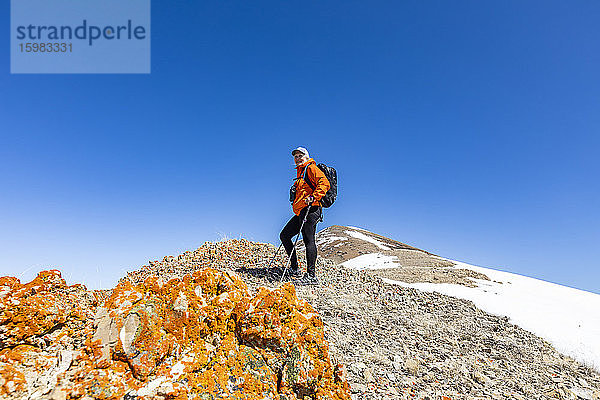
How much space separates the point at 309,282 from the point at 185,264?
145 inches

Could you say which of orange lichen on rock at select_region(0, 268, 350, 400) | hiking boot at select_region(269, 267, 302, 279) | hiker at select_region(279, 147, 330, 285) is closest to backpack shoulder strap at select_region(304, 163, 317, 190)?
hiker at select_region(279, 147, 330, 285)

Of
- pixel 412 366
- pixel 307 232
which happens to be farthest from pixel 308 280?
pixel 412 366

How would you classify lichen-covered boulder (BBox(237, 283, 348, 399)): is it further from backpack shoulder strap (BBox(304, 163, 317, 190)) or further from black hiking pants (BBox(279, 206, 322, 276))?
backpack shoulder strap (BBox(304, 163, 317, 190))

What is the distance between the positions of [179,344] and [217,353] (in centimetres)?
45

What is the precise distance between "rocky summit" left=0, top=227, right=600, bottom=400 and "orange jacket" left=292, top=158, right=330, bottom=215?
2.96m

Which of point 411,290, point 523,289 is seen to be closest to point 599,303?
point 523,289

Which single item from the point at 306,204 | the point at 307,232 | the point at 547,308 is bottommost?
the point at 547,308

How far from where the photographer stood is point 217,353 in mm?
Answer: 3689

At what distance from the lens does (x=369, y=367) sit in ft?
18.4

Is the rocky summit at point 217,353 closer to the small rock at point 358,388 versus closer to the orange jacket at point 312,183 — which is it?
the small rock at point 358,388

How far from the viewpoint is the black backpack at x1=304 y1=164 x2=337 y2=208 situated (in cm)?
848

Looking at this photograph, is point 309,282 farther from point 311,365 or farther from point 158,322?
point 158,322

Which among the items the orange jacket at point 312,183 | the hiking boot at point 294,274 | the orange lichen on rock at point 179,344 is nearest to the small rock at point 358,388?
the orange lichen on rock at point 179,344

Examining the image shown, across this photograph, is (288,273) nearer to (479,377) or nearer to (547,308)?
(479,377)
